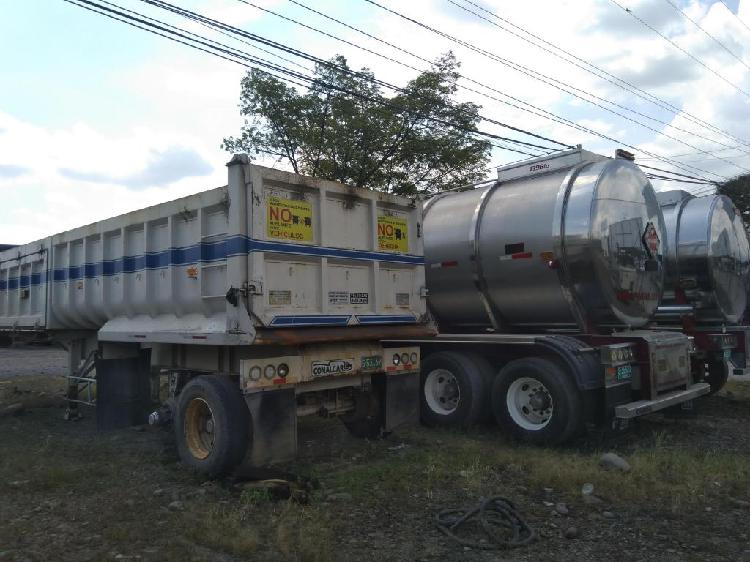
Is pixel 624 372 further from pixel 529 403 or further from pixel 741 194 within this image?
pixel 741 194

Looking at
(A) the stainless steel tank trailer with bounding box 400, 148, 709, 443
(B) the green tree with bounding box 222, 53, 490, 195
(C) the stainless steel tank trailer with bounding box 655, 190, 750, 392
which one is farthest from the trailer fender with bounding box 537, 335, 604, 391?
(B) the green tree with bounding box 222, 53, 490, 195

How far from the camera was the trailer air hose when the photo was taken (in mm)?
A: 4152

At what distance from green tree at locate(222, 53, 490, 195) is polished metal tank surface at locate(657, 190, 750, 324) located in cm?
922

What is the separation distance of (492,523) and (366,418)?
9.01 feet

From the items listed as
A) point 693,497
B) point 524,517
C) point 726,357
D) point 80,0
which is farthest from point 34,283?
point 726,357

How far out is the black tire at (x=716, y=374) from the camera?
9593 mm

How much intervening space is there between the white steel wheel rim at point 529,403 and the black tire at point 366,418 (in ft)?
4.74

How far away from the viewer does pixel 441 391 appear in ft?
26.7

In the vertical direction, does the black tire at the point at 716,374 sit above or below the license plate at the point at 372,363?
below

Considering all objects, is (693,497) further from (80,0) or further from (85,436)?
(80,0)

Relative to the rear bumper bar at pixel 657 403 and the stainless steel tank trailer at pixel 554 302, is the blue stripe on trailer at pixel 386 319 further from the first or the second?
the rear bumper bar at pixel 657 403

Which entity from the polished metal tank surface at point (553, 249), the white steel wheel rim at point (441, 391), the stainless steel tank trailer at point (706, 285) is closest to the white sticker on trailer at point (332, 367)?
the white steel wheel rim at point (441, 391)

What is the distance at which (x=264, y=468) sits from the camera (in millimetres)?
5633

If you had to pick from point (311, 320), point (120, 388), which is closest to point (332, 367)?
point (311, 320)
